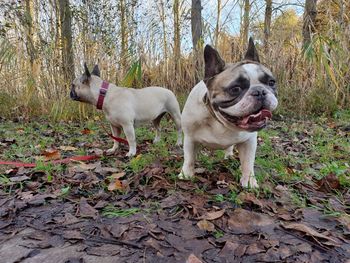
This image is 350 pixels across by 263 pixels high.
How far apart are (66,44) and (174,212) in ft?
17.5

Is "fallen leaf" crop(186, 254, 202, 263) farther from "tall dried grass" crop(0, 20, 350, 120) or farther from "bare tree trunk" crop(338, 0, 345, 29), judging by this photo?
"bare tree trunk" crop(338, 0, 345, 29)

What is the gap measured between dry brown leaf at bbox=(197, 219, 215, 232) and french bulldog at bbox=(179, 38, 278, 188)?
0.62 m

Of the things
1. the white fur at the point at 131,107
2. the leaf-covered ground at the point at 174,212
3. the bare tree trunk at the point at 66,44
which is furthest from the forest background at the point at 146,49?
the leaf-covered ground at the point at 174,212

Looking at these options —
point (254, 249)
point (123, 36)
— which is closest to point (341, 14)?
point (123, 36)

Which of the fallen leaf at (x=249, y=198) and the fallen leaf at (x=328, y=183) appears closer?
the fallen leaf at (x=249, y=198)

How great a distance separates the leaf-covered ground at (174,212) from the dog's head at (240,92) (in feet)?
1.57

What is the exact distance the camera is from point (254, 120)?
2.02m

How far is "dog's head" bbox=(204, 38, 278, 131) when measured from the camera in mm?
1967

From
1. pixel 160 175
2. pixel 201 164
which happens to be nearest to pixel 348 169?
pixel 201 164

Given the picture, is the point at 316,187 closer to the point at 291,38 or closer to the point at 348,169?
the point at 348,169

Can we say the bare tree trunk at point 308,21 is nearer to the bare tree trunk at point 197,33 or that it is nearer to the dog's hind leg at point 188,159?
the bare tree trunk at point 197,33

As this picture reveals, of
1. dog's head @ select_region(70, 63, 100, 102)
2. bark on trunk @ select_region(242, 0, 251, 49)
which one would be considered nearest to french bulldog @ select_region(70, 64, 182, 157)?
dog's head @ select_region(70, 63, 100, 102)

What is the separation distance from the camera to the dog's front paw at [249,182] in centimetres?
232

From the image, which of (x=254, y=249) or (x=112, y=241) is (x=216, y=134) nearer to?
(x=254, y=249)
